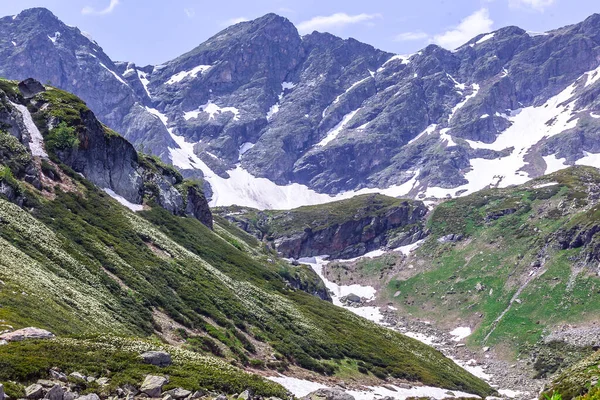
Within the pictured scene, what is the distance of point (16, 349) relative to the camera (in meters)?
25.9

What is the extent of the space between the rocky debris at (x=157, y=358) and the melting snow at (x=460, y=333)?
102 m

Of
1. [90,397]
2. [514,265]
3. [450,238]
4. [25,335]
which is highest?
[450,238]

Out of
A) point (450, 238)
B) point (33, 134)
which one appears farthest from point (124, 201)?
point (450, 238)

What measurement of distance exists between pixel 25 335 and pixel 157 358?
7.25 m

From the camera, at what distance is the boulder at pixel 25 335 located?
2834cm

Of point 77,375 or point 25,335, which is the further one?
point 25,335

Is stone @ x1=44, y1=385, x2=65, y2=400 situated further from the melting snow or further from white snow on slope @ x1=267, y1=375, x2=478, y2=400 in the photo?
the melting snow

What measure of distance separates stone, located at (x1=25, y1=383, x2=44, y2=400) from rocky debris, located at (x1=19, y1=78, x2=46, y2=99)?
298 ft

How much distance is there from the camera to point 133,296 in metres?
54.7

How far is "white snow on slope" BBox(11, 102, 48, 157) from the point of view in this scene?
3248 inches

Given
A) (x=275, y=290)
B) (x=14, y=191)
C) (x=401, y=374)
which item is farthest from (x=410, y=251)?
(x=14, y=191)

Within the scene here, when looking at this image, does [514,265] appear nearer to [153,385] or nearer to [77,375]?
[153,385]

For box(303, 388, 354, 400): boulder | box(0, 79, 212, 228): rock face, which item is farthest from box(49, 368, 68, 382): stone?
box(0, 79, 212, 228): rock face

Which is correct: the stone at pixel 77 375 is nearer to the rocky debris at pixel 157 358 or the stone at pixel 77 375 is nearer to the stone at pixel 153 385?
the stone at pixel 153 385
